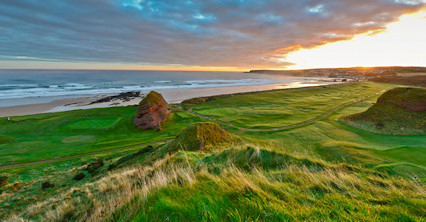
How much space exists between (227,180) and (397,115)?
4015 cm

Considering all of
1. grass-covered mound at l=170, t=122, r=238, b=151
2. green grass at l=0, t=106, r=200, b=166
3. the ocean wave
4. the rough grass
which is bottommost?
green grass at l=0, t=106, r=200, b=166

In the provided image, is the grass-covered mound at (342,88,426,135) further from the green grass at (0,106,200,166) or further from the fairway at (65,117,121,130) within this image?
the fairway at (65,117,121,130)

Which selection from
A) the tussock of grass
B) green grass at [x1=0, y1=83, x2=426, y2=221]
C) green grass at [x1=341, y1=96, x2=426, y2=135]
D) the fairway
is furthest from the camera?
the fairway

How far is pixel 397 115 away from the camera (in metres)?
28.9

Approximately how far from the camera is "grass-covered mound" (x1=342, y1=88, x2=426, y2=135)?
26.0 m

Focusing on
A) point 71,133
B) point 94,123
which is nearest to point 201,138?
point 71,133

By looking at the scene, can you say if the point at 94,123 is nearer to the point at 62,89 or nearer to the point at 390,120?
the point at 390,120

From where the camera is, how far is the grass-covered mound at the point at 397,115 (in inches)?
1025

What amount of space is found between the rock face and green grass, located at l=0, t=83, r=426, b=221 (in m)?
3.84

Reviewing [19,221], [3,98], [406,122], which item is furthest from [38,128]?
[406,122]

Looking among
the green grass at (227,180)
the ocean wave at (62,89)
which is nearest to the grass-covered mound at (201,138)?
the green grass at (227,180)

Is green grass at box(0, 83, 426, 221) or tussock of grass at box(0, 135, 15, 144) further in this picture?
tussock of grass at box(0, 135, 15, 144)

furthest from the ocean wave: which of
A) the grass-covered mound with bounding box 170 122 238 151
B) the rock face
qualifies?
the grass-covered mound with bounding box 170 122 238 151

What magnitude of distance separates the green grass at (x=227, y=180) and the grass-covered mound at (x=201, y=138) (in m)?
0.11
